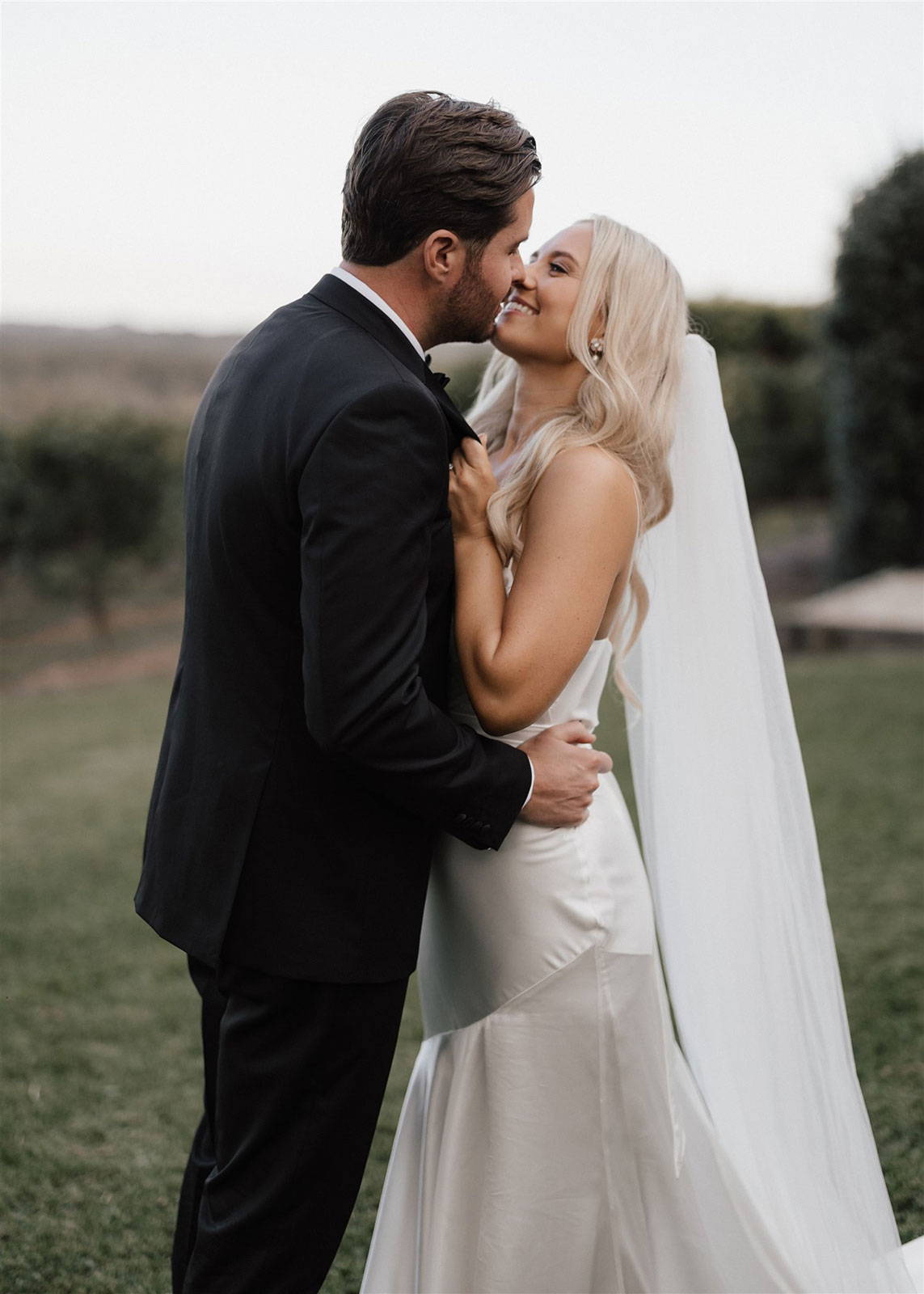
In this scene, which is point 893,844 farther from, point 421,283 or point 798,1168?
point 421,283

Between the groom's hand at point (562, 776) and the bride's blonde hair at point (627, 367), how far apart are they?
0.33 meters

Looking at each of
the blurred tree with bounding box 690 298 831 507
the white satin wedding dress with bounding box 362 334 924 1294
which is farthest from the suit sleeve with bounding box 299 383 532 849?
the blurred tree with bounding box 690 298 831 507

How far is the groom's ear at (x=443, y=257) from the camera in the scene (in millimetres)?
1775

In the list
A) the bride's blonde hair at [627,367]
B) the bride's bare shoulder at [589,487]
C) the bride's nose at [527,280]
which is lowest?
the bride's bare shoulder at [589,487]

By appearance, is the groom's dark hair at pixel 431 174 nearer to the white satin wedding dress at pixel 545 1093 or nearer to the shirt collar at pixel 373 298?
the shirt collar at pixel 373 298

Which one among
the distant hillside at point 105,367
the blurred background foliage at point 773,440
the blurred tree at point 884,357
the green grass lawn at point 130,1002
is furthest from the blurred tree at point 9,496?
the blurred tree at point 884,357

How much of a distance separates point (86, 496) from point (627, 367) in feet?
38.1

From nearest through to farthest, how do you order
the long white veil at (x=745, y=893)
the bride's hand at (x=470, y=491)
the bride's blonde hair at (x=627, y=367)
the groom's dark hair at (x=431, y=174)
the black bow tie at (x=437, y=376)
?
the groom's dark hair at (x=431, y=174) < the black bow tie at (x=437, y=376) < the bride's hand at (x=470, y=491) < the bride's blonde hair at (x=627, y=367) < the long white veil at (x=745, y=893)

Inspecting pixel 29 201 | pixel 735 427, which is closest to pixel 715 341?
pixel 735 427

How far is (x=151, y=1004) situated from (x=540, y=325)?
3.22 meters

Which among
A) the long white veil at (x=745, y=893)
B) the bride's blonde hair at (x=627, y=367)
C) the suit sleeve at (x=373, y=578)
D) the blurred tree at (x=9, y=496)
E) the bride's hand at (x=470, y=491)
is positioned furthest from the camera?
the blurred tree at (x=9, y=496)

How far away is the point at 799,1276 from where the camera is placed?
234 cm

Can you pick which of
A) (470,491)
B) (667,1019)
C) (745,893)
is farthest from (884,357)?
(470,491)

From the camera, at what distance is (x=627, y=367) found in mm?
2211
